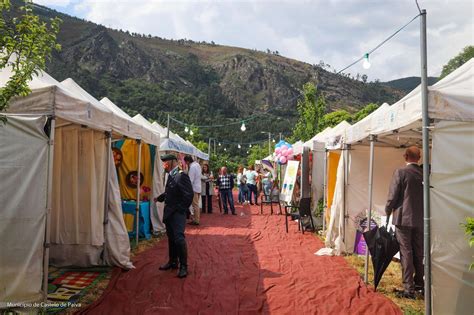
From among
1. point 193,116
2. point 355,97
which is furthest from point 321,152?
point 355,97

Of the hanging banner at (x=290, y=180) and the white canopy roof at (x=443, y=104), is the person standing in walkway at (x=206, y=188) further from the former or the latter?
the white canopy roof at (x=443, y=104)

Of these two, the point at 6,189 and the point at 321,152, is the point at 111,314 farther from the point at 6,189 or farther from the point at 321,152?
the point at 321,152

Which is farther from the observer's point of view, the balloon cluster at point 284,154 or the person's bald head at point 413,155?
the balloon cluster at point 284,154

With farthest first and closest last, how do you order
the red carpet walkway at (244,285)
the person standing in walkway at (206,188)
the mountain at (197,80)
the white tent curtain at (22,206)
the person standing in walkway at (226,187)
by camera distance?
1. the mountain at (197,80)
2. the person standing in walkway at (226,187)
3. the person standing in walkway at (206,188)
4. the red carpet walkway at (244,285)
5. the white tent curtain at (22,206)

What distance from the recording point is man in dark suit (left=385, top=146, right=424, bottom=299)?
15.2 feet

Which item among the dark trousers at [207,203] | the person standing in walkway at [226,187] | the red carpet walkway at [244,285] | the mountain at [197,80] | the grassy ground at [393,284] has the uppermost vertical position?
the mountain at [197,80]

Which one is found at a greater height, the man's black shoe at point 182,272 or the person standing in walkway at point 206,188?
the person standing in walkway at point 206,188

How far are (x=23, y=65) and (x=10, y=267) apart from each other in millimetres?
2053

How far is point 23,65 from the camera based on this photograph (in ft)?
9.65

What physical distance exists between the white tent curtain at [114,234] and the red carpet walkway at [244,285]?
0.20 meters

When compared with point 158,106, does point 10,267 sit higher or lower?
lower

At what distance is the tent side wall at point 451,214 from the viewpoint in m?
3.47

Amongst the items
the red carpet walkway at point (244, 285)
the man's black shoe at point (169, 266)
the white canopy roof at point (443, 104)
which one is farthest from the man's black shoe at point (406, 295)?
the man's black shoe at point (169, 266)

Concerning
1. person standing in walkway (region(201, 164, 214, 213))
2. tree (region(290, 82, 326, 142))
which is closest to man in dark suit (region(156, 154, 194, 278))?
person standing in walkway (region(201, 164, 214, 213))
